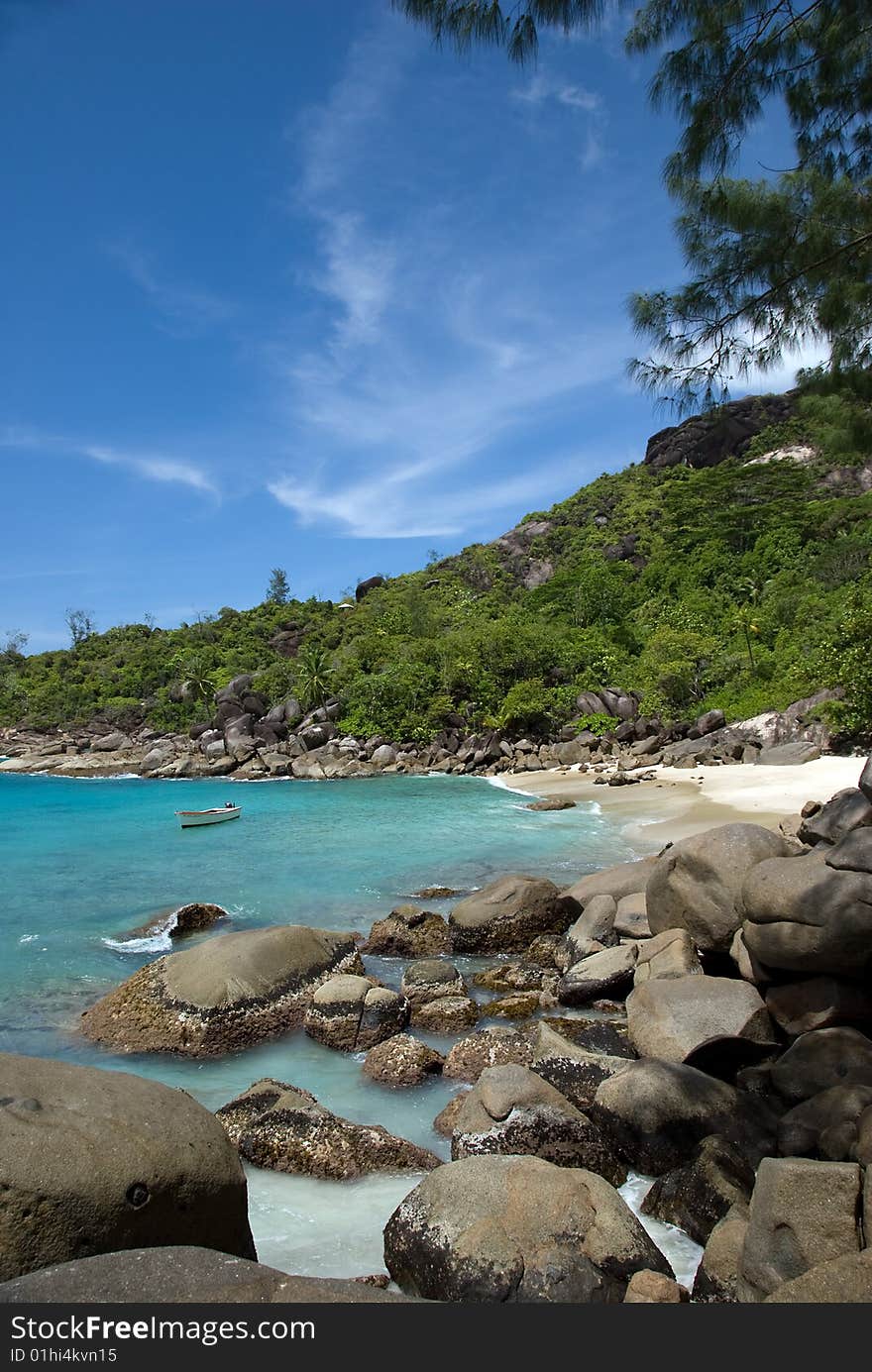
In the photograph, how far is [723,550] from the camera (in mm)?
62188

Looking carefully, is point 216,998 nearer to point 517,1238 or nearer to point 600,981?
point 600,981

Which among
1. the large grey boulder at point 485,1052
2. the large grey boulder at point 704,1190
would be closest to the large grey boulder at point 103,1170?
the large grey boulder at point 704,1190

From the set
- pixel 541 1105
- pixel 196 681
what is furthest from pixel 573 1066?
pixel 196 681

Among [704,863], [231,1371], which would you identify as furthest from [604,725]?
[231,1371]

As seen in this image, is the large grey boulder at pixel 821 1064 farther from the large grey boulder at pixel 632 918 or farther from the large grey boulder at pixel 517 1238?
the large grey boulder at pixel 632 918

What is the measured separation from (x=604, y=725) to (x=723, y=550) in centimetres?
2854

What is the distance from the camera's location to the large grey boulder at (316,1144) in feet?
18.9

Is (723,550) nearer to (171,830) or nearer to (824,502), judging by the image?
(824,502)

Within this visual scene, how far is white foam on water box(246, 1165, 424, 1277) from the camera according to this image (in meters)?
4.85

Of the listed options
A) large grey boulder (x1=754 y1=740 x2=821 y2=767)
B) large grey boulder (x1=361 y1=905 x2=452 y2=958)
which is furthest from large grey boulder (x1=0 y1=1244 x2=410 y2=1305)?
large grey boulder (x1=754 y1=740 x2=821 y2=767)

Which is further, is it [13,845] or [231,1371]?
[13,845]

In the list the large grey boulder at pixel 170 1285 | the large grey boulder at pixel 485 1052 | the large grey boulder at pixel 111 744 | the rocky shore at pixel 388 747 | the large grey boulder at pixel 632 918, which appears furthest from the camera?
the large grey boulder at pixel 111 744

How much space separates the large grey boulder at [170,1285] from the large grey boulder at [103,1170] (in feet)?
2.14

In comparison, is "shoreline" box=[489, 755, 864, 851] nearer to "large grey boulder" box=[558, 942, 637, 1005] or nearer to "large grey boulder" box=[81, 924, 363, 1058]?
"large grey boulder" box=[558, 942, 637, 1005]
